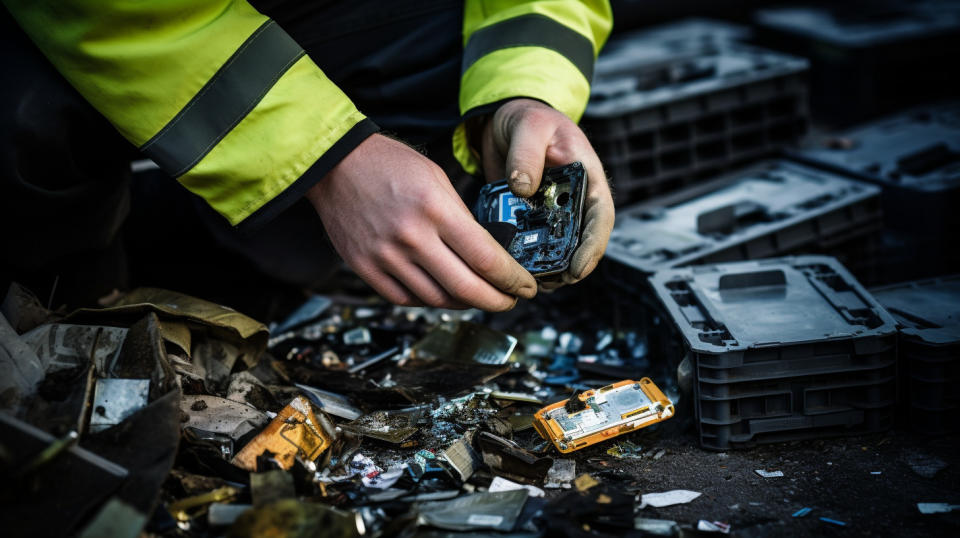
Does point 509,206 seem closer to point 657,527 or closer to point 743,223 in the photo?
point 657,527

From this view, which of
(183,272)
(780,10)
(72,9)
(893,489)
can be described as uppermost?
(72,9)

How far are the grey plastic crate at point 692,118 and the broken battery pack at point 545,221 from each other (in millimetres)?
1151

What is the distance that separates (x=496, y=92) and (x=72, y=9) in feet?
3.59

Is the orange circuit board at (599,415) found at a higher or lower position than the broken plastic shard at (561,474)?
higher

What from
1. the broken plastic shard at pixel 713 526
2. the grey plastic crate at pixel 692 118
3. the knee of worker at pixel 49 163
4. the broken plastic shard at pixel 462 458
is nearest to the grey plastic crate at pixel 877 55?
the grey plastic crate at pixel 692 118

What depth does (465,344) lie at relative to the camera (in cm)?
247

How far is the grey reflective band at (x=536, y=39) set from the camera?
2.28 m

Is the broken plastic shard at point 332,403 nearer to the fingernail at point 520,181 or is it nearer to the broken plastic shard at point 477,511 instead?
the broken plastic shard at point 477,511

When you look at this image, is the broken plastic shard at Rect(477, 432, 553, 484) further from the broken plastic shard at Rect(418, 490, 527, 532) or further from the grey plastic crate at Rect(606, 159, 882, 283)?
the grey plastic crate at Rect(606, 159, 882, 283)

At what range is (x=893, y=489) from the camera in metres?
1.71

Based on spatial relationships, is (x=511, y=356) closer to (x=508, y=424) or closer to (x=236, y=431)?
(x=508, y=424)

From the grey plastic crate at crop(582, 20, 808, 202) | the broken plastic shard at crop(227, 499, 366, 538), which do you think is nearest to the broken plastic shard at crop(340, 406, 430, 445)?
the broken plastic shard at crop(227, 499, 366, 538)

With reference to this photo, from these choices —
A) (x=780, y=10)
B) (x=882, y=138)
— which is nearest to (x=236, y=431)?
(x=882, y=138)

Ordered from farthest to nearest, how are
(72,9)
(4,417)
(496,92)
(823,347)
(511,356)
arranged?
(511,356), (496,92), (823,347), (72,9), (4,417)
